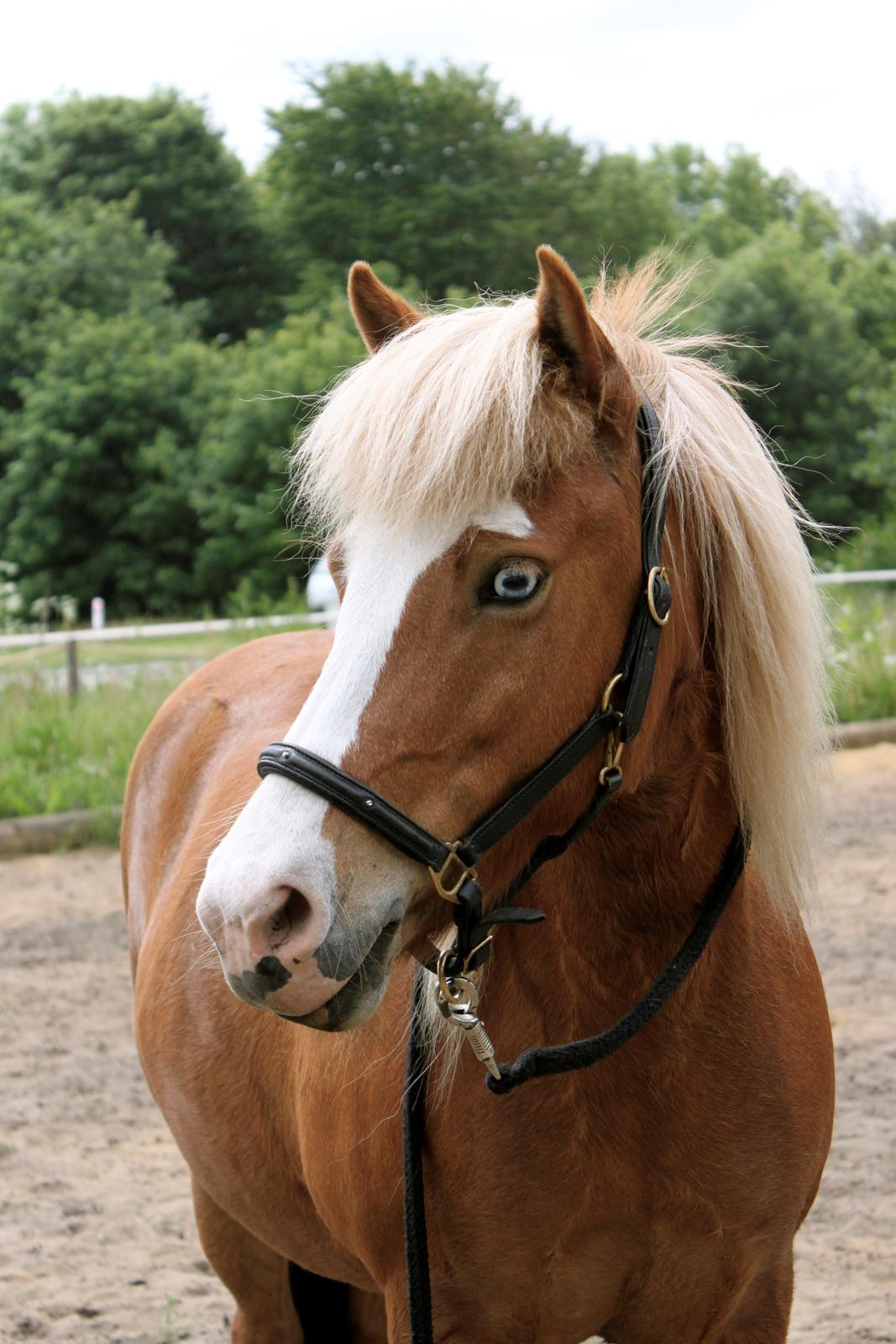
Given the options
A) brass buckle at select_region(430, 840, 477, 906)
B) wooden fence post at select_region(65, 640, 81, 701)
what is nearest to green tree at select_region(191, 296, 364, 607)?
wooden fence post at select_region(65, 640, 81, 701)

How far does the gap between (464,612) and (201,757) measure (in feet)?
5.68

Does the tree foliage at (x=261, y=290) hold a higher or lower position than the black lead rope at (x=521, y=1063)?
higher

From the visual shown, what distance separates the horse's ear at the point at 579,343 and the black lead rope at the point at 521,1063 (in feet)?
2.26

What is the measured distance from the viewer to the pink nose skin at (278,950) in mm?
1425

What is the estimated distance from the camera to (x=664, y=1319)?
Result: 1862 millimetres

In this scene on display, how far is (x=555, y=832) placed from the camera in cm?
170

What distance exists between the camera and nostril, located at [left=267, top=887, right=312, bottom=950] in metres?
1.44

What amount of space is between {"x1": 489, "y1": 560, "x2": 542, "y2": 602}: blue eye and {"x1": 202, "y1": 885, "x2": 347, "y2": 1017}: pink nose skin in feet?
1.40

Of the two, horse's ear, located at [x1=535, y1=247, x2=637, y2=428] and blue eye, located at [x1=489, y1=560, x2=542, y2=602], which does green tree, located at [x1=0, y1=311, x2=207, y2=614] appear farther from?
blue eye, located at [x1=489, y1=560, x2=542, y2=602]

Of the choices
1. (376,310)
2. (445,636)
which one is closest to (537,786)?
(445,636)

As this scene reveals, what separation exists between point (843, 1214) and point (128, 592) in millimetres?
22201

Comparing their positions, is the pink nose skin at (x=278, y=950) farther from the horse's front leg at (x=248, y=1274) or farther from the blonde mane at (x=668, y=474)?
the horse's front leg at (x=248, y=1274)

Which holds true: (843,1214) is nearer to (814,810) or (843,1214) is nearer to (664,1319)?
(664,1319)

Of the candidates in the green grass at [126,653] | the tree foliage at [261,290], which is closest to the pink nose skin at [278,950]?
the green grass at [126,653]
